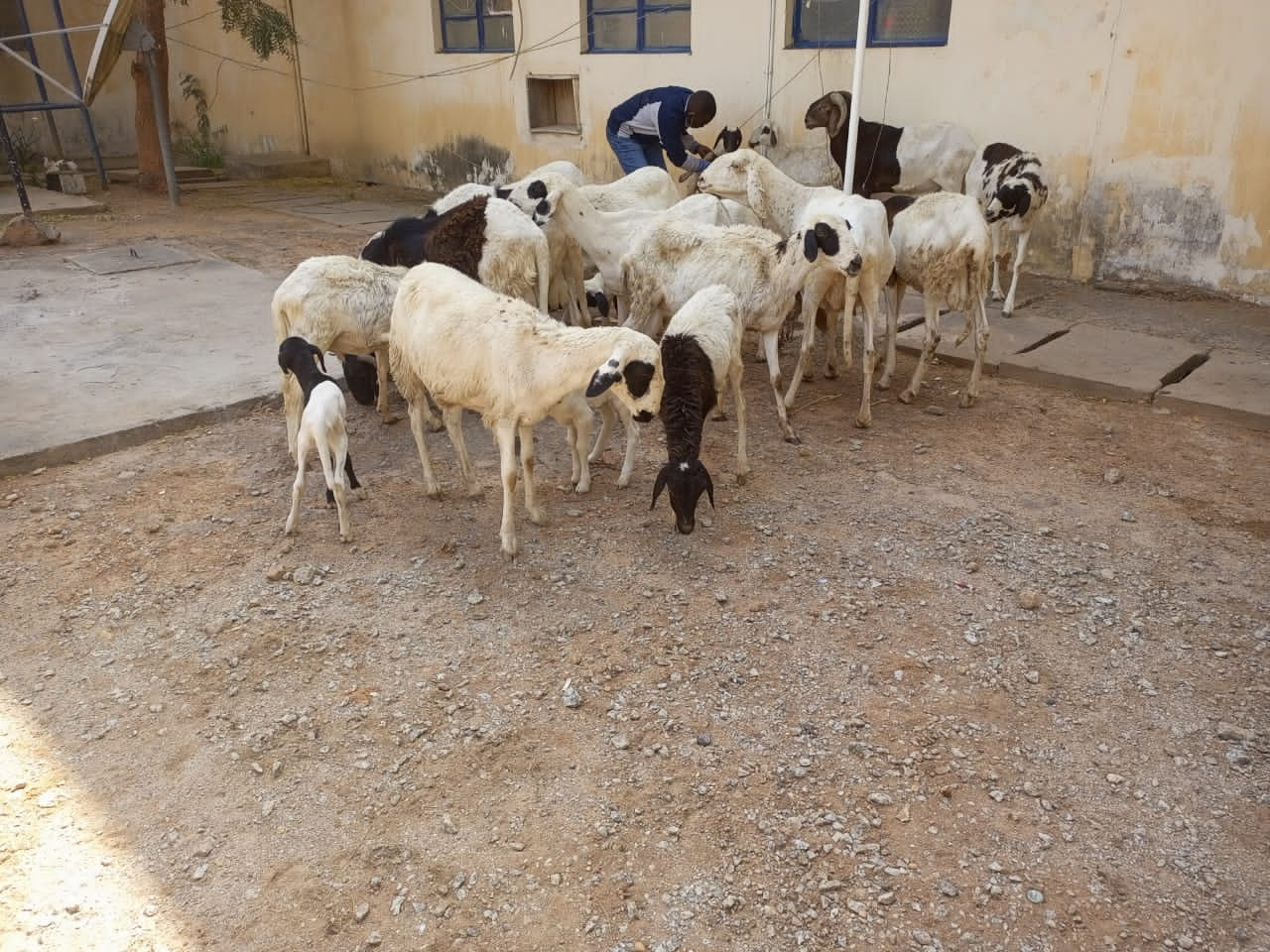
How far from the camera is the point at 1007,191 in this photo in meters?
7.28

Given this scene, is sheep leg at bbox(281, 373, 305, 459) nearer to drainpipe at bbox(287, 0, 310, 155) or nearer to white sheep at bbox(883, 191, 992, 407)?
white sheep at bbox(883, 191, 992, 407)

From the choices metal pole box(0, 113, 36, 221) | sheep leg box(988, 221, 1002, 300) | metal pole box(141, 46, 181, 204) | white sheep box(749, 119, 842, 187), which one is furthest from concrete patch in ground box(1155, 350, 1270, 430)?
metal pole box(141, 46, 181, 204)

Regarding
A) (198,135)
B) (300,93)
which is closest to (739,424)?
(300,93)

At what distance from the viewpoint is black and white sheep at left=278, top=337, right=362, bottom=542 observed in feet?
14.1

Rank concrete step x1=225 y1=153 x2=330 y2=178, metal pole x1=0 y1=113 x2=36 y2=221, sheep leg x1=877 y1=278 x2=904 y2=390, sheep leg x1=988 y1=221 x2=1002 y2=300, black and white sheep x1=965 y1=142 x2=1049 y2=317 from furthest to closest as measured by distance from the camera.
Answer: concrete step x1=225 y1=153 x2=330 y2=178, metal pole x1=0 y1=113 x2=36 y2=221, sheep leg x1=988 y1=221 x2=1002 y2=300, black and white sheep x1=965 y1=142 x2=1049 y2=317, sheep leg x1=877 y1=278 x2=904 y2=390

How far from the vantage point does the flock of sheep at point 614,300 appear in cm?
430

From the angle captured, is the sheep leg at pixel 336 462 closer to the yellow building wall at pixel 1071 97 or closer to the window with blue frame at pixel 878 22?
the window with blue frame at pixel 878 22

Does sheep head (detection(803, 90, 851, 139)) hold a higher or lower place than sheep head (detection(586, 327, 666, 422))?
higher

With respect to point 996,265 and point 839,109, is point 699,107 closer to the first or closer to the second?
point 839,109

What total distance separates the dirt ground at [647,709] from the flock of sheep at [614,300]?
44cm

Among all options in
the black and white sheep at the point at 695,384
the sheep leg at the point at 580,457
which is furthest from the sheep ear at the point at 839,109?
the sheep leg at the point at 580,457

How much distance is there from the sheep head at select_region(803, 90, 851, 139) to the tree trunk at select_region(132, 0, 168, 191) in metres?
9.71

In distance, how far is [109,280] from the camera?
8852 mm

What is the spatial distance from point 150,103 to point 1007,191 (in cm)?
1319
